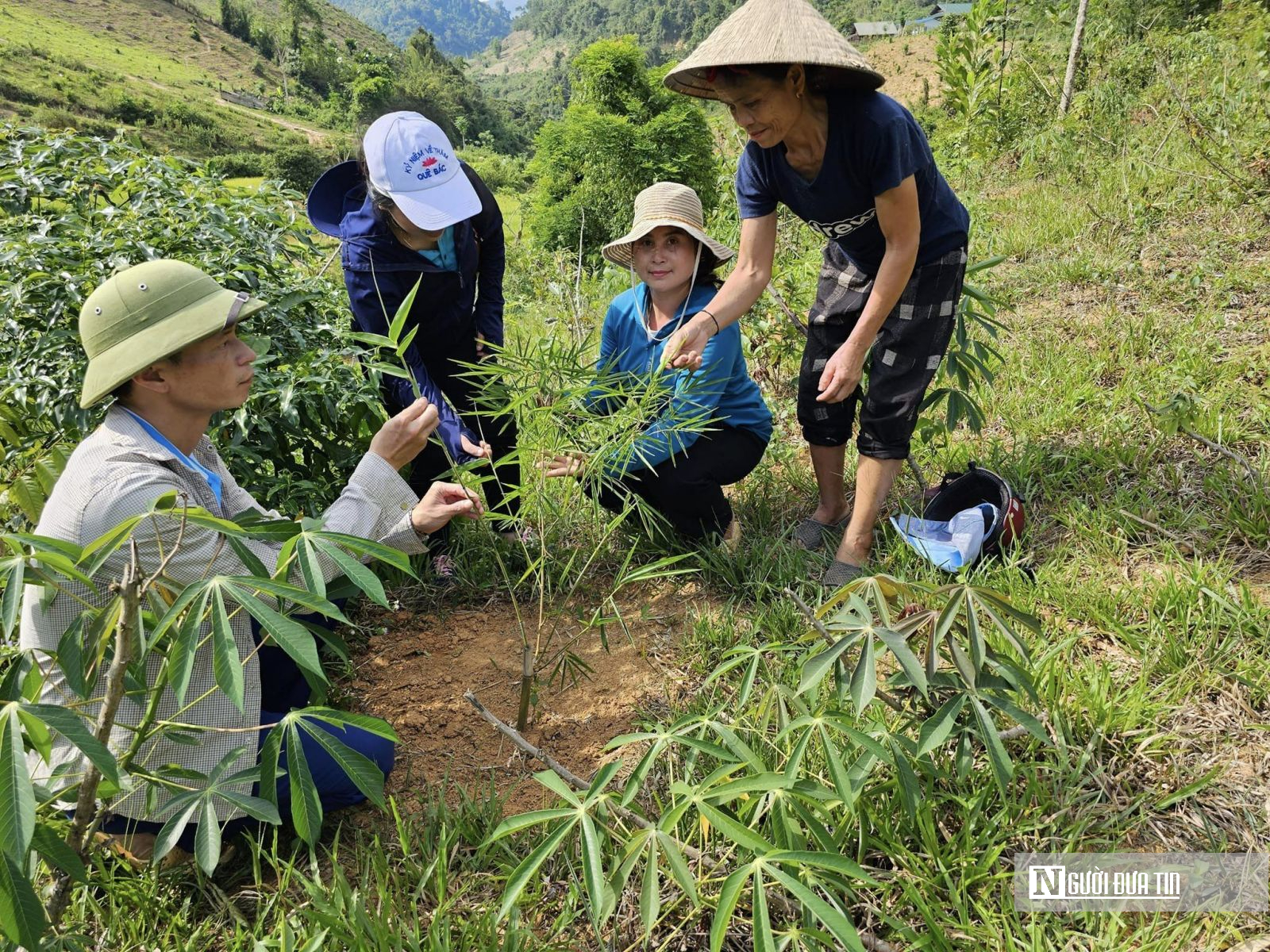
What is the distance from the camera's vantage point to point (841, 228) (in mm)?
2160

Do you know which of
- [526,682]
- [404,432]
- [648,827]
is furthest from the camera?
[526,682]

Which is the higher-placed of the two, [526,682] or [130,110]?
[130,110]

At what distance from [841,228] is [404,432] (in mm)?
1315

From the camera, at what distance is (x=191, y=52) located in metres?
79.2

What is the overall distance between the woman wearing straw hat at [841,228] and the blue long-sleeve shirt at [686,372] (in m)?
0.10

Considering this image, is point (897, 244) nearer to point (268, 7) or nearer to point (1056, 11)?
point (1056, 11)

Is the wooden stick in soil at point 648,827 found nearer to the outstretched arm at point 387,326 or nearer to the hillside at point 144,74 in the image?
the outstretched arm at point 387,326

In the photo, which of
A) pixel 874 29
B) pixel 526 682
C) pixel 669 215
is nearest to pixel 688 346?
pixel 669 215

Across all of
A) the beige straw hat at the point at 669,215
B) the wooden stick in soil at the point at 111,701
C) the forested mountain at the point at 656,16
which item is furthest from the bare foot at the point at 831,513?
the forested mountain at the point at 656,16

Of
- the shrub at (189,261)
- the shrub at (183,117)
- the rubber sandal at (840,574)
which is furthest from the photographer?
the shrub at (183,117)

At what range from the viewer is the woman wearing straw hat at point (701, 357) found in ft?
7.84

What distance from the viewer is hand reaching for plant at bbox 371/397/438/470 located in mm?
1693

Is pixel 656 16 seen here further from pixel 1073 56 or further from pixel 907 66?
pixel 1073 56

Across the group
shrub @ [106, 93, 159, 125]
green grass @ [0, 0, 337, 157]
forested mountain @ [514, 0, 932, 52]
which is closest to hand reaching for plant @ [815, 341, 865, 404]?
green grass @ [0, 0, 337, 157]
